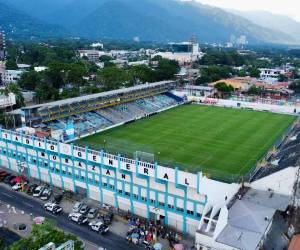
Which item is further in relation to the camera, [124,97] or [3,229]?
[124,97]

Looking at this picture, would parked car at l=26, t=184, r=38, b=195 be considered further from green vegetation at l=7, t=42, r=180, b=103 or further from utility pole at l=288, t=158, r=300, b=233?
green vegetation at l=7, t=42, r=180, b=103

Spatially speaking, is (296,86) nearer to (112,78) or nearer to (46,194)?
(112,78)

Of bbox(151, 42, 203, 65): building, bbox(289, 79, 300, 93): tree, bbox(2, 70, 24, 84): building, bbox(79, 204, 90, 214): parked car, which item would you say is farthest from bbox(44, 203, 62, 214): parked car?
bbox(151, 42, 203, 65): building

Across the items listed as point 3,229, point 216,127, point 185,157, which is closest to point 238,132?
point 216,127

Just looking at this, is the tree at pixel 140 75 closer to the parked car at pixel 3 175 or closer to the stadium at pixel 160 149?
the stadium at pixel 160 149

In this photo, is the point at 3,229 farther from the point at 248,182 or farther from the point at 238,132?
the point at 238,132

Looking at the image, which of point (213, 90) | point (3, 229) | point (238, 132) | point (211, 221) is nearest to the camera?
point (211, 221)

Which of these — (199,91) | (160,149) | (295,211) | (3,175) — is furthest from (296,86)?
(3,175)
